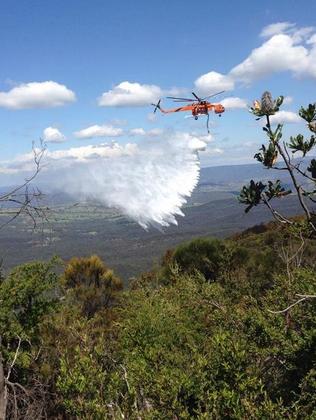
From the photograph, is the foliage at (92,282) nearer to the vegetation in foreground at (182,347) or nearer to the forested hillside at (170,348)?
the forested hillside at (170,348)

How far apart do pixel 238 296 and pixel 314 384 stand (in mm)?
20012

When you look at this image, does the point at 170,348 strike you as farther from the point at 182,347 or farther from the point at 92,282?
the point at 92,282

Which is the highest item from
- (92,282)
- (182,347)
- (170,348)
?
(170,348)

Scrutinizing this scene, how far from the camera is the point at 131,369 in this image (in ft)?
39.7

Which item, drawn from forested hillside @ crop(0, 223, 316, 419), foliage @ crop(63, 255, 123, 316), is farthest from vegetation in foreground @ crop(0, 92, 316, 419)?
foliage @ crop(63, 255, 123, 316)

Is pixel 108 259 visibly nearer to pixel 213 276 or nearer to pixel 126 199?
pixel 126 199

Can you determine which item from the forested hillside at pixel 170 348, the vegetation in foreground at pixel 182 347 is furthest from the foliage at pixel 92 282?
the vegetation in foreground at pixel 182 347

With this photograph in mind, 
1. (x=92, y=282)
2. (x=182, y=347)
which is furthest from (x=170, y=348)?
(x=92, y=282)

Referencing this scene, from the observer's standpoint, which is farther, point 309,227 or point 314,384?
point 314,384

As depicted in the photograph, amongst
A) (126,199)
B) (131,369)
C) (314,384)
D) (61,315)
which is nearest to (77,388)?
(131,369)

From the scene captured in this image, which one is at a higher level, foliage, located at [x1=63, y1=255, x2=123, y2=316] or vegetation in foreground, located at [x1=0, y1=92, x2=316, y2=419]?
vegetation in foreground, located at [x1=0, y1=92, x2=316, y2=419]

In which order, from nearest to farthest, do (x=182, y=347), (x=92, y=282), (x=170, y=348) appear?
(x=170, y=348)
(x=182, y=347)
(x=92, y=282)

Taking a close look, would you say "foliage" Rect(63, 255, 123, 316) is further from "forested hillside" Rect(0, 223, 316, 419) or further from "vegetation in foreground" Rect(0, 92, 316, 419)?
"vegetation in foreground" Rect(0, 92, 316, 419)

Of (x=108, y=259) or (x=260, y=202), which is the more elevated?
(x=260, y=202)
